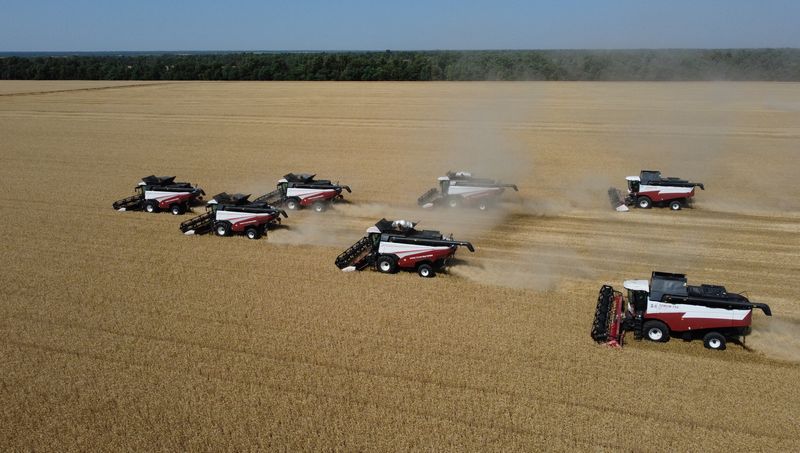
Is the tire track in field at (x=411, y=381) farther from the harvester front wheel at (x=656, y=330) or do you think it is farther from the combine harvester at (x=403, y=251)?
the combine harvester at (x=403, y=251)

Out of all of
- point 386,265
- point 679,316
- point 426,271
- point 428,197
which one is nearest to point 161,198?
point 428,197

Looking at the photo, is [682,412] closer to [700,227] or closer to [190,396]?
[190,396]

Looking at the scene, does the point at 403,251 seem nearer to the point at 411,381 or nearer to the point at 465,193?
the point at 411,381

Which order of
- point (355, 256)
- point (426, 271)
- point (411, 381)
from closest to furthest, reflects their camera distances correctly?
point (411, 381), point (426, 271), point (355, 256)

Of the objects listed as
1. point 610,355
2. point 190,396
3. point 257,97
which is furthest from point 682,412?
point 257,97

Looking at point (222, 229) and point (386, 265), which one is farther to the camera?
point (222, 229)

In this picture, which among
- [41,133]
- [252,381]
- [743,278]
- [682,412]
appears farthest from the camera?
[41,133]

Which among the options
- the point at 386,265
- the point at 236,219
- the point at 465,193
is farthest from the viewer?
the point at 465,193
